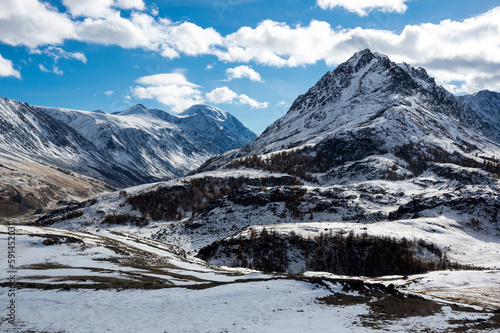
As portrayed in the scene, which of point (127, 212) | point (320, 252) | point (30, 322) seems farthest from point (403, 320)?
point (127, 212)

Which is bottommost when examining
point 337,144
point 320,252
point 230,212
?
point 320,252

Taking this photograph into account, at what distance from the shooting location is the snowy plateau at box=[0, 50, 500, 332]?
78.5 feet

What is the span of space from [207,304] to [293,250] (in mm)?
48091

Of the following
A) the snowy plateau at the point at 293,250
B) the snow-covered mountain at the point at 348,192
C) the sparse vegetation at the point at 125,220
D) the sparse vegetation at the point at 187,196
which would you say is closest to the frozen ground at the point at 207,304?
the snowy plateau at the point at 293,250

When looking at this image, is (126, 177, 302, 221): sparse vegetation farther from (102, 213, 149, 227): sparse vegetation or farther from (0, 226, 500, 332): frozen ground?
(0, 226, 500, 332): frozen ground

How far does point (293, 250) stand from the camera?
7175 cm

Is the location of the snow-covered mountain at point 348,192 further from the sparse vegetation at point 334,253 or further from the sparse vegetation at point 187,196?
the sparse vegetation at point 334,253

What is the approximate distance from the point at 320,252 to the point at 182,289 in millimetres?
46831

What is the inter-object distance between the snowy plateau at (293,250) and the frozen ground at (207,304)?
16 centimetres

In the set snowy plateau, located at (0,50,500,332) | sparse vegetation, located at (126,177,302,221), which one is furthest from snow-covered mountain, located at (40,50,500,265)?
snowy plateau, located at (0,50,500,332)

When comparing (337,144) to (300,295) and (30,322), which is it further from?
(30,322)

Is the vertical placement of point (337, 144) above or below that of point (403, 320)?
above

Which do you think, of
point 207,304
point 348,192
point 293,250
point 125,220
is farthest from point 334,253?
point 125,220

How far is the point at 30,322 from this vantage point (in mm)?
20922
